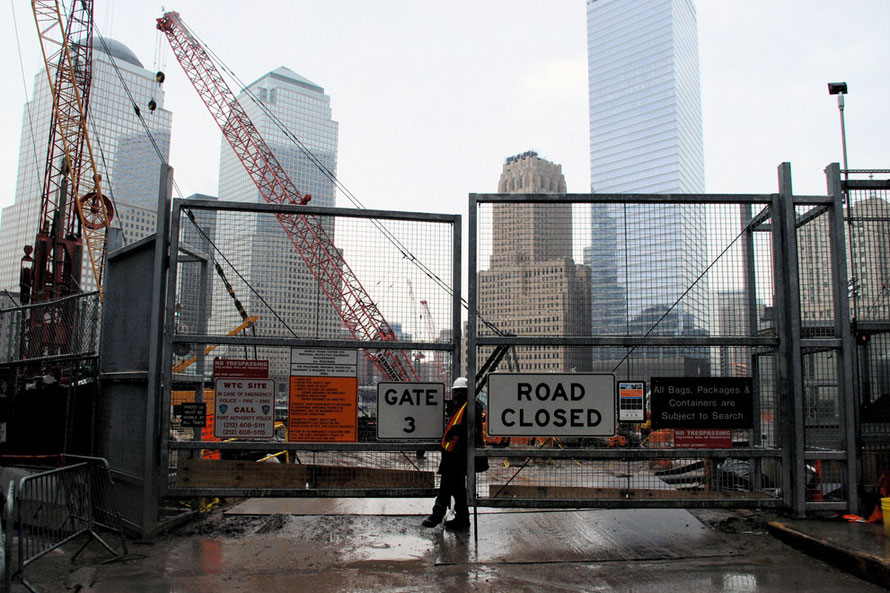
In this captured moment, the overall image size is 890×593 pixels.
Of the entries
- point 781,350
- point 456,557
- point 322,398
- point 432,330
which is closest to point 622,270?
point 781,350

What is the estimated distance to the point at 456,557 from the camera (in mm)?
6102

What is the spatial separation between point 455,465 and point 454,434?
34cm

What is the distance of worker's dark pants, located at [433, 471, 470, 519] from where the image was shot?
A: 22.7ft

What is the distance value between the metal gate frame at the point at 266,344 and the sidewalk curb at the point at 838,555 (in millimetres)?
3604

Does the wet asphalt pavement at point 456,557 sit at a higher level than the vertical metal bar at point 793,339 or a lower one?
lower

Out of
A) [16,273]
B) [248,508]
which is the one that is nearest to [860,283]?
[248,508]

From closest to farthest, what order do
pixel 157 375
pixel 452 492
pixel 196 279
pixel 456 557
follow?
pixel 456 557, pixel 157 375, pixel 452 492, pixel 196 279

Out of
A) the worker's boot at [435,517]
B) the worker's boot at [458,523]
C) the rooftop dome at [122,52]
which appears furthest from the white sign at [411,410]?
the rooftop dome at [122,52]

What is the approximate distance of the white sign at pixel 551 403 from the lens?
697 centimetres

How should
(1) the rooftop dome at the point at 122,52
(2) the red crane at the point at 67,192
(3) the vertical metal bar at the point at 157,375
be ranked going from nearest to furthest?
(3) the vertical metal bar at the point at 157,375
(2) the red crane at the point at 67,192
(1) the rooftop dome at the point at 122,52

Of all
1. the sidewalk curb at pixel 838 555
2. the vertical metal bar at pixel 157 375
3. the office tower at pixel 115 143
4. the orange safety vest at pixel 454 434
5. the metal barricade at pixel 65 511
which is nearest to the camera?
the sidewalk curb at pixel 838 555

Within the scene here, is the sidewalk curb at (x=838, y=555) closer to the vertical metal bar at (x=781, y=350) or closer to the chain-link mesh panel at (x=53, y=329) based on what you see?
the vertical metal bar at (x=781, y=350)

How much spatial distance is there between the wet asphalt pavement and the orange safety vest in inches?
36.9

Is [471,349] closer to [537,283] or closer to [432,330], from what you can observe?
[432,330]
